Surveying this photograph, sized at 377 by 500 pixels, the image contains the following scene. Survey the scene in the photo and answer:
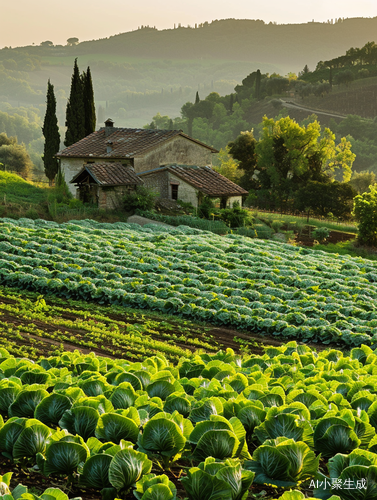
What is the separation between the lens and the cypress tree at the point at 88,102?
43.2m

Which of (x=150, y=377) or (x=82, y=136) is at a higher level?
(x=82, y=136)

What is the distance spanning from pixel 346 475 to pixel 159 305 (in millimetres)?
9538

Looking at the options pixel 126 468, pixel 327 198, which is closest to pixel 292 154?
pixel 327 198

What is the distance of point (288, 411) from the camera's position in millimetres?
3840

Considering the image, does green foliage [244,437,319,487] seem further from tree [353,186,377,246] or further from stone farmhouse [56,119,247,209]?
stone farmhouse [56,119,247,209]

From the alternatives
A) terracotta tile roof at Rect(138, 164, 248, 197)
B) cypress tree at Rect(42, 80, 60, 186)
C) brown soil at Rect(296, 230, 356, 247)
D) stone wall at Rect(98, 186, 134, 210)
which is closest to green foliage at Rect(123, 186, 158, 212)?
stone wall at Rect(98, 186, 134, 210)

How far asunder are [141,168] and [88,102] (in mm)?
10934

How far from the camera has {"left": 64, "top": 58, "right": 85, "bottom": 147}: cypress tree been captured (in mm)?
43069

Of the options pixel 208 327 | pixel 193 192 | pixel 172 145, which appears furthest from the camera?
pixel 172 145

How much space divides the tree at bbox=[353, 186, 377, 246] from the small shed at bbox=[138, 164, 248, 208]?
10.3 meters

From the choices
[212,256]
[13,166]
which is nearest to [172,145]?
[212,256]

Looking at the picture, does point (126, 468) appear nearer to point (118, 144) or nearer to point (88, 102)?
point (118, 144)

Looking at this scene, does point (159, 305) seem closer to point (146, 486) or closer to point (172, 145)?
point (146, 486)

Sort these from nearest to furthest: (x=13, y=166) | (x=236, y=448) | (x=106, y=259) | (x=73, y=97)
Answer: (x=236, y=448) < (x=106, y=259) < (x=73, y=97) < (x=13, y=166)
